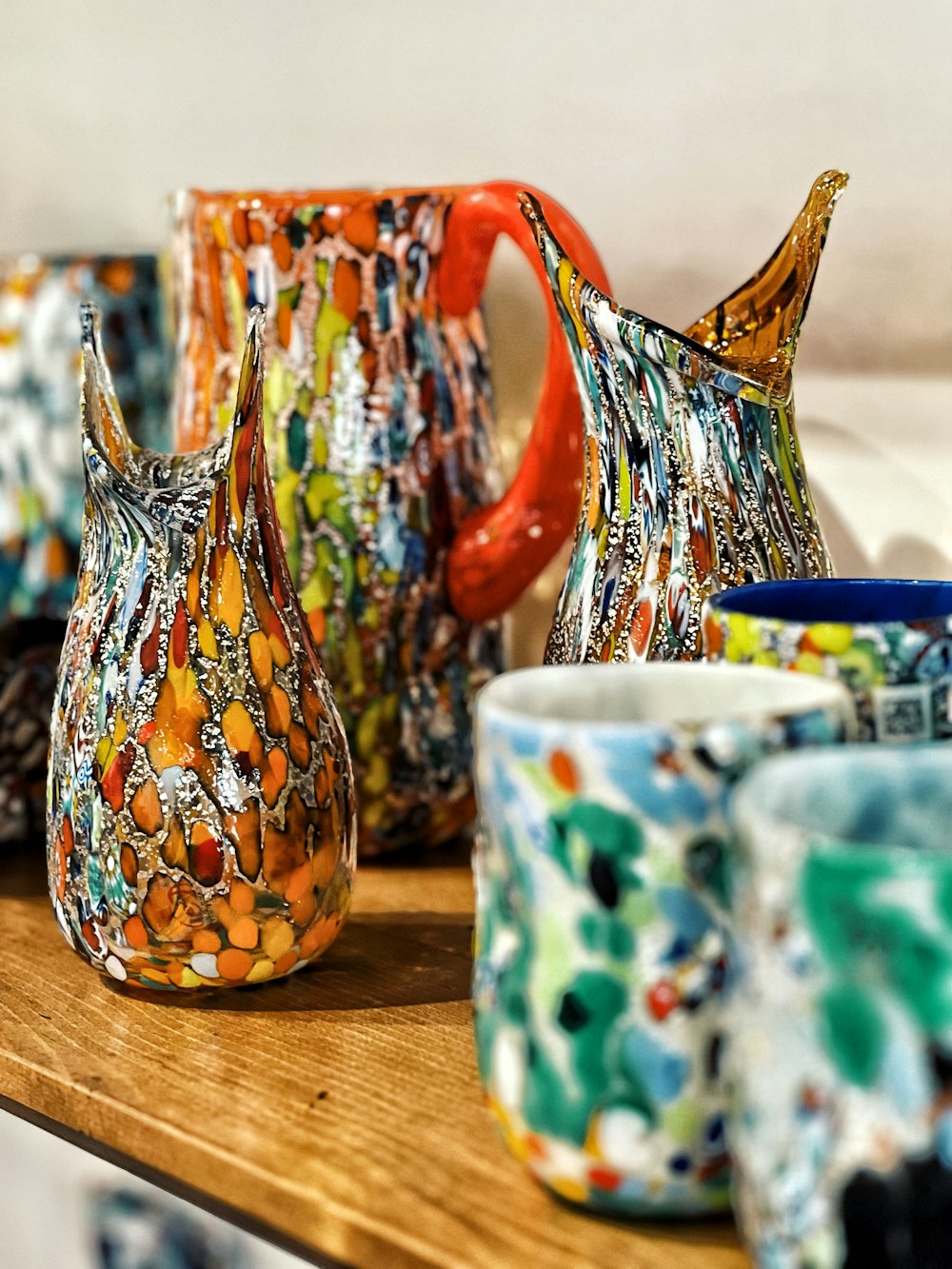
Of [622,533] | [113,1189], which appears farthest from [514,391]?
[113,1189]

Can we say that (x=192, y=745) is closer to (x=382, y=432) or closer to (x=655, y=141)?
(x=382, y=432)

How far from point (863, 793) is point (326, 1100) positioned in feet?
0.63

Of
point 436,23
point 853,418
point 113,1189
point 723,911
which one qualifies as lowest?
point 113,1189

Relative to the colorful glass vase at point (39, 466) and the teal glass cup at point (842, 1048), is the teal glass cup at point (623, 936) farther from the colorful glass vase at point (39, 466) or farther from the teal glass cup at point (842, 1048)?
the colorful glass vase at point (39, 466)

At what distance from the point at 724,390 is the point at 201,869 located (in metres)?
0.21

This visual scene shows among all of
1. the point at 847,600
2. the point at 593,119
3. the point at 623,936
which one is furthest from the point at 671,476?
the point at 593,119

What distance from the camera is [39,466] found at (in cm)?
66

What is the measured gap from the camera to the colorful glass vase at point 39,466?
0.65 m

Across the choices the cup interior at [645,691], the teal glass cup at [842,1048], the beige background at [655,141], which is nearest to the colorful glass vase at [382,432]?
the beige background at [655,141]

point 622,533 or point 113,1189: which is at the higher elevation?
point 622,533

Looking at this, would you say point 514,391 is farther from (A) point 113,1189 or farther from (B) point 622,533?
(A) point 113,1189

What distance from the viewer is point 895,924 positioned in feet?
0.88

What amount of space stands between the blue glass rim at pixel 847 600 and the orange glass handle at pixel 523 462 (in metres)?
0.16

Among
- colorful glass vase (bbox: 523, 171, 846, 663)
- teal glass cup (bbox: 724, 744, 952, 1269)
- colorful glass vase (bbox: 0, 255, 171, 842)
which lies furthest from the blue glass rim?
colorful glass vase (bbox: 0, 255, 171, 842)
